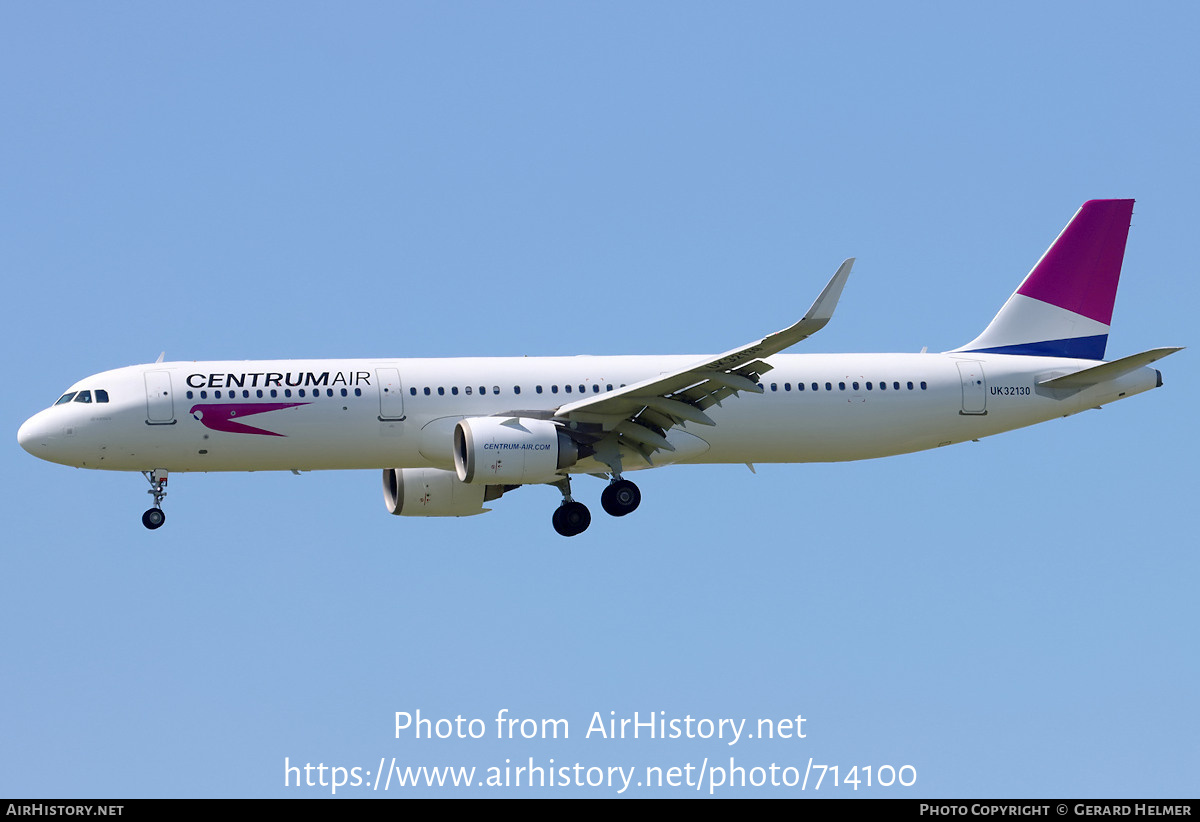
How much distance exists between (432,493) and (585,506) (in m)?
4.13

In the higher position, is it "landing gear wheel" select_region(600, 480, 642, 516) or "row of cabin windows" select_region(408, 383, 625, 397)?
"row of cabin windows" select_region(408, 383, 625, 397)

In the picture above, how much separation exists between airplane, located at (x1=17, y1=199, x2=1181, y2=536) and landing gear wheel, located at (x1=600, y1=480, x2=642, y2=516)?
5 centimetres

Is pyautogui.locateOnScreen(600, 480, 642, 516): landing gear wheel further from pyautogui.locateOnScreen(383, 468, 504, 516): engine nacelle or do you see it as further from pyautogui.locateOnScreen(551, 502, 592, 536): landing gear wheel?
pyautogui.locateOnScreen(383, 468, 504, 516): engine nacelle

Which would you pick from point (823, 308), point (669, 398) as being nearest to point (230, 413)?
point (669, 398)

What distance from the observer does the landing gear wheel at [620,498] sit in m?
38.4

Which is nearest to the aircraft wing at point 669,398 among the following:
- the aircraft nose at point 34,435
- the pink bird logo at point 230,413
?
the pink bird logo at point 230,413

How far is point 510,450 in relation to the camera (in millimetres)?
36156

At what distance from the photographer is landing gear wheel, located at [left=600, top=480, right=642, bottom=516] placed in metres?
38.4

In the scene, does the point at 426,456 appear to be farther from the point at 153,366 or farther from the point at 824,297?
the point at 824,297

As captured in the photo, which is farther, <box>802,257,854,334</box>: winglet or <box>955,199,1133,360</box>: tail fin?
<box>955,199,1133,360</box>: tail fin

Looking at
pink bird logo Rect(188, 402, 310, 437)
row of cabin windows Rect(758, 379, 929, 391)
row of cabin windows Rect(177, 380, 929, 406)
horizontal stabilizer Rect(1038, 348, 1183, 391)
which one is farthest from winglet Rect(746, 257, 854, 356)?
pink bird logo Rect(188, 402, 310, 437)

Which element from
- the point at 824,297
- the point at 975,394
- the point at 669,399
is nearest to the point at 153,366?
the point at 669,399

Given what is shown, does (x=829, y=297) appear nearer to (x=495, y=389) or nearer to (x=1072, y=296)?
(x=495, y=389)

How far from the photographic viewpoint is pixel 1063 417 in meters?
41.2
